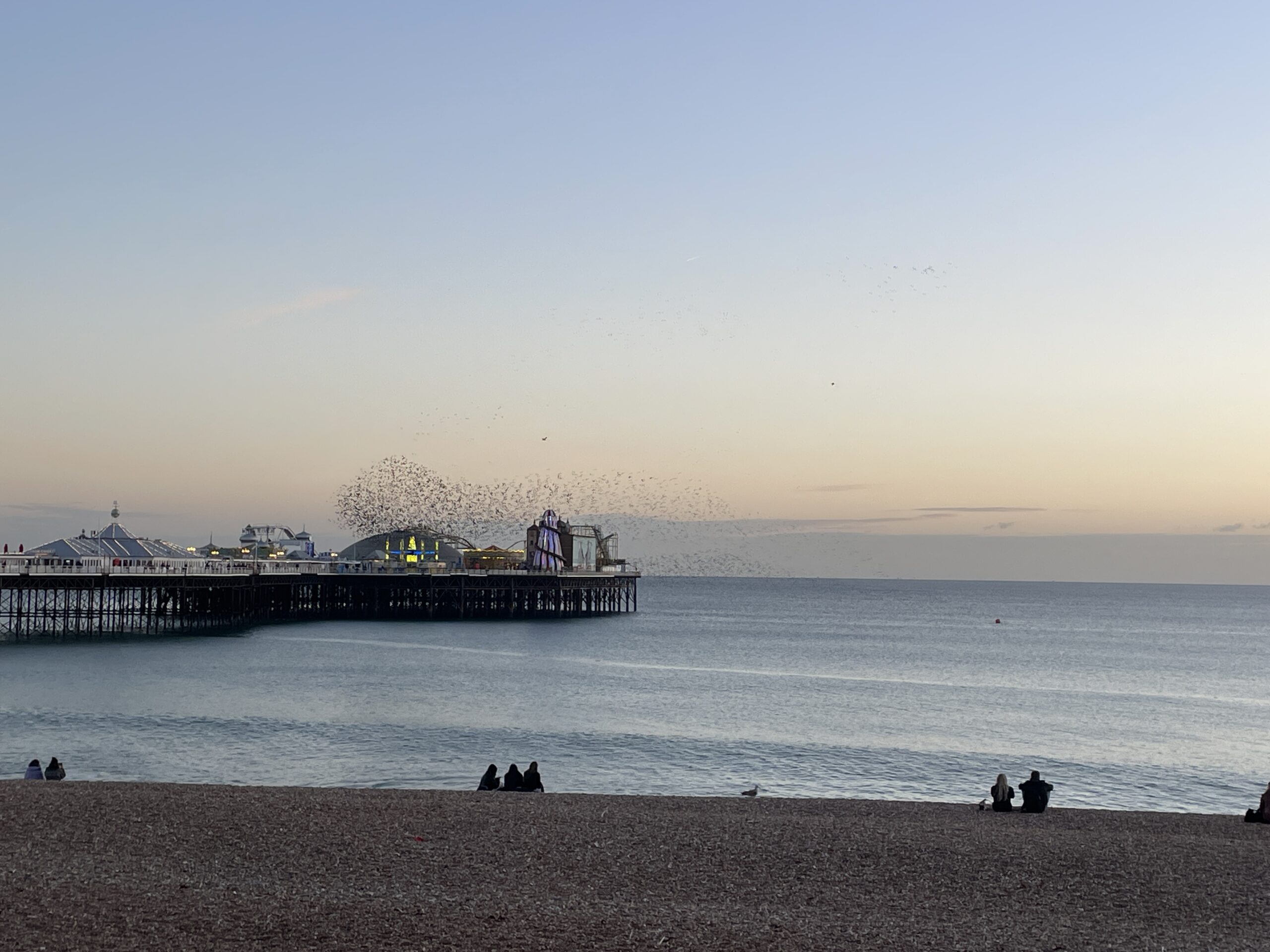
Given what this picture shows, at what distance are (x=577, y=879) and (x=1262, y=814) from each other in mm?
10580

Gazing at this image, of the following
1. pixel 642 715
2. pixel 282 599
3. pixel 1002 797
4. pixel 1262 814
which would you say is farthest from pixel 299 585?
pixel 1262 814

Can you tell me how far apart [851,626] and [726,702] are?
2351 inches

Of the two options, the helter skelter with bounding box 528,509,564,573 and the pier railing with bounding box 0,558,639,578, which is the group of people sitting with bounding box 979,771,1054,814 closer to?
the pier railing with bounding box 0,558,639,578

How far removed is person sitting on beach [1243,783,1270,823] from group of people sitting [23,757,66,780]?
58.3 feet

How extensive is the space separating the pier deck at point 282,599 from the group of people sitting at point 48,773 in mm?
38356

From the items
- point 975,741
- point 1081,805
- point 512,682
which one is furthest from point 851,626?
point 1081,805

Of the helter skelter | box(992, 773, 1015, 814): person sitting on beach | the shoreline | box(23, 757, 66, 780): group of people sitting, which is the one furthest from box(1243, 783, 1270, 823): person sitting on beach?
→ the helter skelter

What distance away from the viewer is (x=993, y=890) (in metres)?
10.8

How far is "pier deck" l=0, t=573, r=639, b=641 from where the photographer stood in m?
57.2

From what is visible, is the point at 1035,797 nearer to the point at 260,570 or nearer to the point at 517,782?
the point at 517,782

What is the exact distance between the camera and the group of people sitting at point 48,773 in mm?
18281

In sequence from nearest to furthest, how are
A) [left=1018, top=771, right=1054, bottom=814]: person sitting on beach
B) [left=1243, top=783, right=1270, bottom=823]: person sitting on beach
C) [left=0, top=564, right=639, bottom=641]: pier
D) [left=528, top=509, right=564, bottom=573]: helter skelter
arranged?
[left=1243, top=783, right=1270, bottom=823]: person sitting on beach
[left=1018, top=771, right=1054, bottom=814]: person sitting on beach
[left=0, top=564, right=639, bottom=641]: pier
[left=528, top=509, right=564, bottom=573]: helter skelter

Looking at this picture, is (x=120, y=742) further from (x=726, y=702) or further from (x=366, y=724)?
(x=726, y=702)

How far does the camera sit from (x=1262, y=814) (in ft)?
52.0
